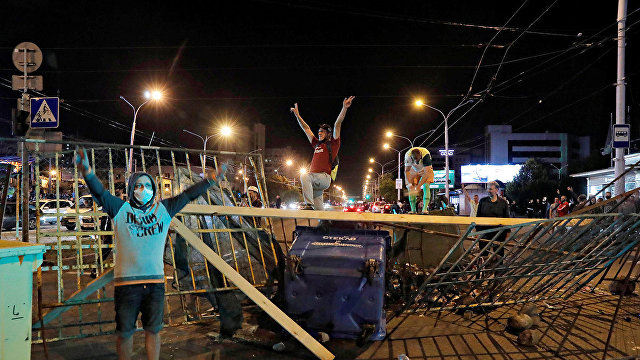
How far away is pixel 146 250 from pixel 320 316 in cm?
198

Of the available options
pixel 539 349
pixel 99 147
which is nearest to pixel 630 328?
pixel 539 349

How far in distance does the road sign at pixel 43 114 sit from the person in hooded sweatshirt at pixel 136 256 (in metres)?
6.01

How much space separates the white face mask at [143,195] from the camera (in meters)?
3.48

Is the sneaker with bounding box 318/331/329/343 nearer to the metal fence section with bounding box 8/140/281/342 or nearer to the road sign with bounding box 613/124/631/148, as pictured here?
the metal fence section with bounding box 8/140/281/342

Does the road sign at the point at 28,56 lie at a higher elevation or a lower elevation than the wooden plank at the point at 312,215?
higher

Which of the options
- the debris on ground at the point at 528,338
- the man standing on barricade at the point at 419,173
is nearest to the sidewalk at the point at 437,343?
the debris on ground at the point at 528,338

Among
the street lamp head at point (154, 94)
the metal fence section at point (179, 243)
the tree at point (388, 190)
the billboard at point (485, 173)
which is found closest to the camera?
the metal fence section at point (179, 243)

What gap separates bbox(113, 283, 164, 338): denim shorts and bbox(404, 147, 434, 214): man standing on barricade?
5.32 metres

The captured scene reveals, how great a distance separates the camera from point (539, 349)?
4680 mm

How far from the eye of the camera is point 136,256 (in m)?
3.40

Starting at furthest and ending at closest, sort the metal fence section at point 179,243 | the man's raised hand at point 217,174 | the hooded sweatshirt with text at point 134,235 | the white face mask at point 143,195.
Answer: the metal fence section at point 179,243 → the man's raised hand at point 217,174 → the white face mask at point 143,195 → the hooded sweatshirt with text at point 134,235

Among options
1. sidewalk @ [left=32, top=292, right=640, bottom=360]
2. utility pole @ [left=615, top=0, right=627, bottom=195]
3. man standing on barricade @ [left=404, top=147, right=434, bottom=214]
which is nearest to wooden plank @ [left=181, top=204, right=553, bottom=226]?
sidewalk @ [left=32, top=292, right=640, bottom=360]

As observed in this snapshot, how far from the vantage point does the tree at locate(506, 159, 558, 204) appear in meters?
55.3

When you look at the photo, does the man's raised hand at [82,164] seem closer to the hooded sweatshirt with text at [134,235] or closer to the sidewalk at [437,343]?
the hooded sweatshirt with text at [134,235]
